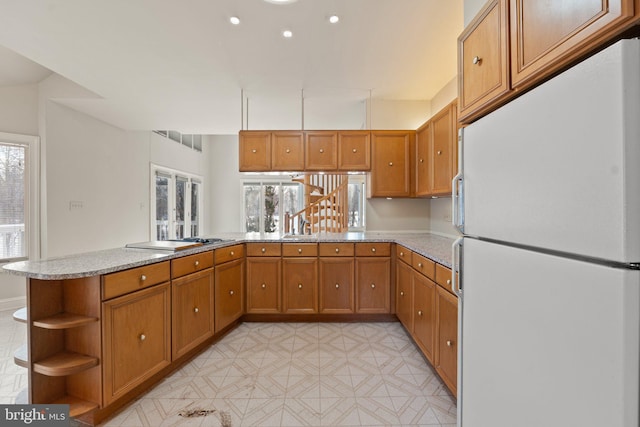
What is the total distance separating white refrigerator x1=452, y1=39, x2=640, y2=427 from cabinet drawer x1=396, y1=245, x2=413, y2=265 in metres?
1.52

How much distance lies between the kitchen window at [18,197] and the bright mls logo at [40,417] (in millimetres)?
2939

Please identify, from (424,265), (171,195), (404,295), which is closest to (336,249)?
Result: (404,295)

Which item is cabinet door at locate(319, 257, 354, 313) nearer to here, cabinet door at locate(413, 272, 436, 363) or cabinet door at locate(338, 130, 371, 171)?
cabinet door at locate(413, 272, 436, 363)

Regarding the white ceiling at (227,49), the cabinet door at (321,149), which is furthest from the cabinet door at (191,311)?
the white ceiling at (227,49)

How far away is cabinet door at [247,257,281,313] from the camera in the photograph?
10.4 ft

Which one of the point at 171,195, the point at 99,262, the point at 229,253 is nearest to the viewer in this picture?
the point at 99,262

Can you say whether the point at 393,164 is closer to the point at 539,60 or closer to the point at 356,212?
the point at 539,60

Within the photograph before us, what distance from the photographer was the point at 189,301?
7.64ft

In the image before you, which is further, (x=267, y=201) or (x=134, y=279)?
(x=267, y=201)

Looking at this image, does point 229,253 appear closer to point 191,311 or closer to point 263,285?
point 263,285

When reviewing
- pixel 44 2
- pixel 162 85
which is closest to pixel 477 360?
pixel 44 2

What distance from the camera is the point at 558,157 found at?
77 cm

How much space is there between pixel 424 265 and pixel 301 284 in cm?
143

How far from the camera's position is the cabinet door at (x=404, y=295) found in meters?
2.64
